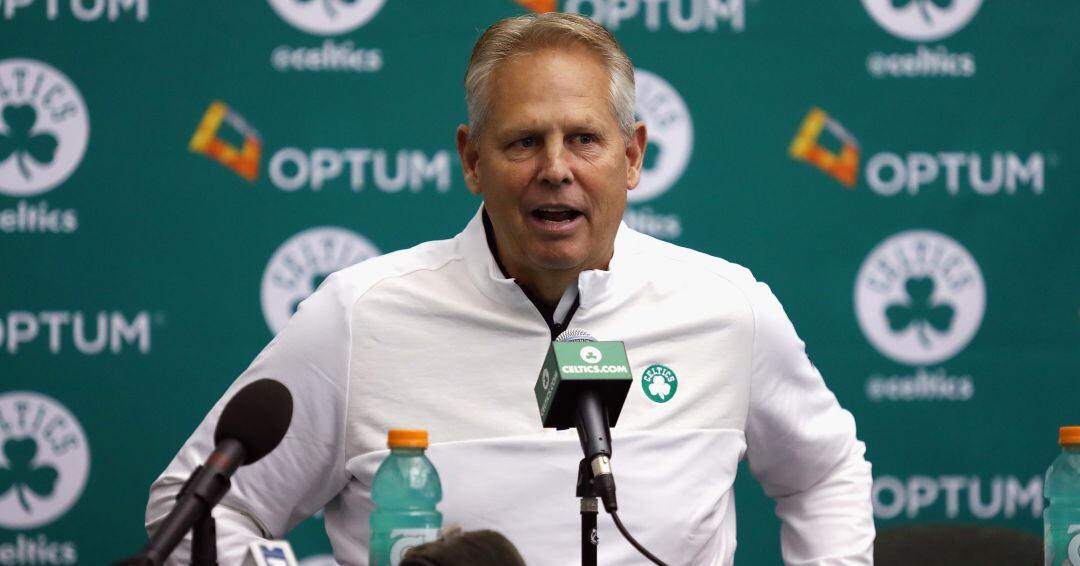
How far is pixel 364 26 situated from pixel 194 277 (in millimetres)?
725

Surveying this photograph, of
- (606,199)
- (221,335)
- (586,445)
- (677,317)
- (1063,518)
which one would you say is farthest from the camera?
(221,335)

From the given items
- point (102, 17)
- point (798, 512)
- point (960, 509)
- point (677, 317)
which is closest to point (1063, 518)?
point (798, 512)

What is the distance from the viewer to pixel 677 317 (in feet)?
7.43

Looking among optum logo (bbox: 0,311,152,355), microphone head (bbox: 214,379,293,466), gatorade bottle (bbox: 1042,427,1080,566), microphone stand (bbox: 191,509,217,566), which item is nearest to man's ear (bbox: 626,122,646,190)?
gatorade bottle (bbox: 1042,427,1080,566)

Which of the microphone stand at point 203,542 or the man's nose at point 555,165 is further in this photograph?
the man's nose at point 555,165

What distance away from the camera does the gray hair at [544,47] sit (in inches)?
84.1

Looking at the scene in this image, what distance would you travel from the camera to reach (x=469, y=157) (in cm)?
227

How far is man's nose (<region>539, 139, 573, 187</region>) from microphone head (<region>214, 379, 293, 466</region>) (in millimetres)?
829

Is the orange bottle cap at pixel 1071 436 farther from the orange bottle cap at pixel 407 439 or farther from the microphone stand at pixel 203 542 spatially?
the microphone stand at pixel 203 542

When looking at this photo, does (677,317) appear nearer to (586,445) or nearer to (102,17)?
(586,445)

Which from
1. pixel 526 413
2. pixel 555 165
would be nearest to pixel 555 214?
pixel 555 165

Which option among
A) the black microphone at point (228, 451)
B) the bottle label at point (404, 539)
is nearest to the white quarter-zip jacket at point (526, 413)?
the bottle label at point (404, 539)

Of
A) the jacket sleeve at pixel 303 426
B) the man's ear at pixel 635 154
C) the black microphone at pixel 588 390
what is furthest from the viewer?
the man's ear at pixel 635 154

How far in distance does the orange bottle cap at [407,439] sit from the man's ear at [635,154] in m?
0.76
